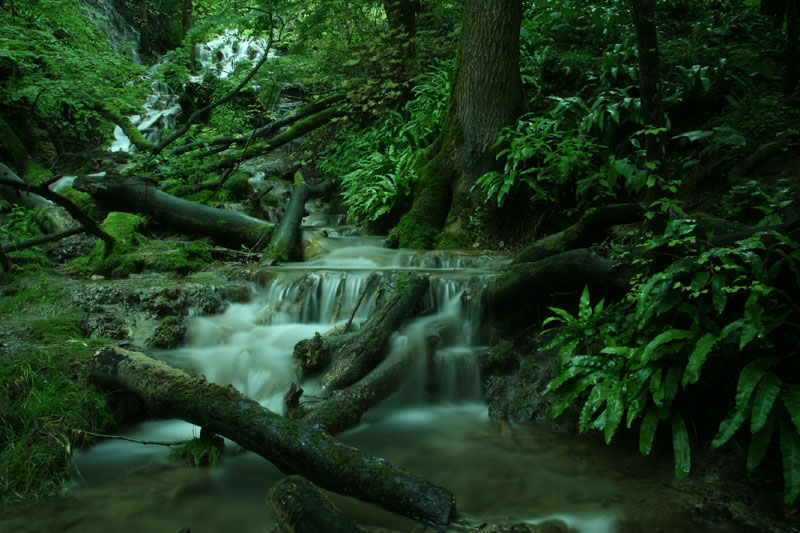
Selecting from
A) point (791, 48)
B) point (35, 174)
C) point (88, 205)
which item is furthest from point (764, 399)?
point (35, 174)

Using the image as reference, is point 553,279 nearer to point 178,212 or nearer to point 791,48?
point 791,48

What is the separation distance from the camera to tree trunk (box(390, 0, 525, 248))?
8.01 meters

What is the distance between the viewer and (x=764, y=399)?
108 inches

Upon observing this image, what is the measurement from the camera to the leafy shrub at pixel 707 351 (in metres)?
2.79

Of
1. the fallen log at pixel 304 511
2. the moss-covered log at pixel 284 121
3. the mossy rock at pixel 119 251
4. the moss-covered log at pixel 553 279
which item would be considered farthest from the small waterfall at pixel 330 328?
the moss-covered log at pixel 284 121

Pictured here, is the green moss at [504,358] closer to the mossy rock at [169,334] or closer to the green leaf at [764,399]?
the green leaf at [764,399]

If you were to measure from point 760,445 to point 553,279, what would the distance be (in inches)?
93.5

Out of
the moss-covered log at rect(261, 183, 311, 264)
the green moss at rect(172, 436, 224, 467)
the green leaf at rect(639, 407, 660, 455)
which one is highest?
the moss-covered log at rect(261, 183, 311, 264)

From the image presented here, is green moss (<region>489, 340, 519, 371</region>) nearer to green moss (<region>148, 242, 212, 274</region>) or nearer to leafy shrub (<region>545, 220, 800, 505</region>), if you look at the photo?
leafy shrub (<region>545, 220, 800, 505</region>)

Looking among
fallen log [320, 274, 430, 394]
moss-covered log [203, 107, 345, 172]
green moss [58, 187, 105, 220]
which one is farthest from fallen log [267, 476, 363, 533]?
moss-covered log [203, 107, 345, 172]

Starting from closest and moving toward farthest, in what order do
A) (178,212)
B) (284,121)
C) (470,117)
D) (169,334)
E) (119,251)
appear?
(169,334) < (119,251) < (470,117) < (178,212) < (284,121)

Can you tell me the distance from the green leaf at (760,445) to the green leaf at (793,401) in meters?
0.12

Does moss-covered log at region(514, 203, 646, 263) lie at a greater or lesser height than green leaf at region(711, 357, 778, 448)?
greater

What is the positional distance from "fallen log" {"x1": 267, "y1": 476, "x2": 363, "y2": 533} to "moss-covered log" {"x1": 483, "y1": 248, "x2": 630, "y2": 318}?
129 inches
